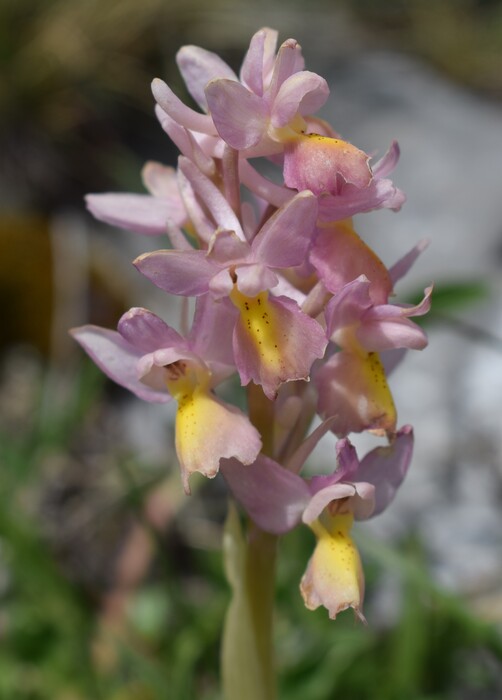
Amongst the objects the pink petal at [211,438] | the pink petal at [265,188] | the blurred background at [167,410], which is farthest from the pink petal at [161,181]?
the blurred background at [167,410]

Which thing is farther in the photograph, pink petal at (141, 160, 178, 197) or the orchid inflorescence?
pink petal at (141, 160, 178, 197)

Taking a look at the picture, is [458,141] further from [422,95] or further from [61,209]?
[61,209]

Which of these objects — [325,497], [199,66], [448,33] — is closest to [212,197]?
[199,66]

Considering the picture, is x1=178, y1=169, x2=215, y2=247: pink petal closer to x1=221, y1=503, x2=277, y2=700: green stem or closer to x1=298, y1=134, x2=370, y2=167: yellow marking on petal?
x1=298, y1=134, x2=370, y2=167: yellow marking on petal

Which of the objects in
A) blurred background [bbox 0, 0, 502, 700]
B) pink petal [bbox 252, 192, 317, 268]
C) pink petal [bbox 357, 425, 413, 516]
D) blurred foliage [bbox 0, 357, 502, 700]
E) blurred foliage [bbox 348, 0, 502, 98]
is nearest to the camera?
pink petal [bbox 252, 192, 317, 268]

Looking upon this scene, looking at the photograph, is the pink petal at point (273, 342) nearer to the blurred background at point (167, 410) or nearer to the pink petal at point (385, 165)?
the pink petal at point (385, 165)

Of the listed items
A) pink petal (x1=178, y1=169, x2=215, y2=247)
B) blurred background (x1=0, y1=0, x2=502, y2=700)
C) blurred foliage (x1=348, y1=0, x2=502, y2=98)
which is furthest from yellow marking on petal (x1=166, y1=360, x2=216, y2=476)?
blurred foliage (x1=348, y1=0, x2=502, y2=98)

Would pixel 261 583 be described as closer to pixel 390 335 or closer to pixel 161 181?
pixel 390 335
